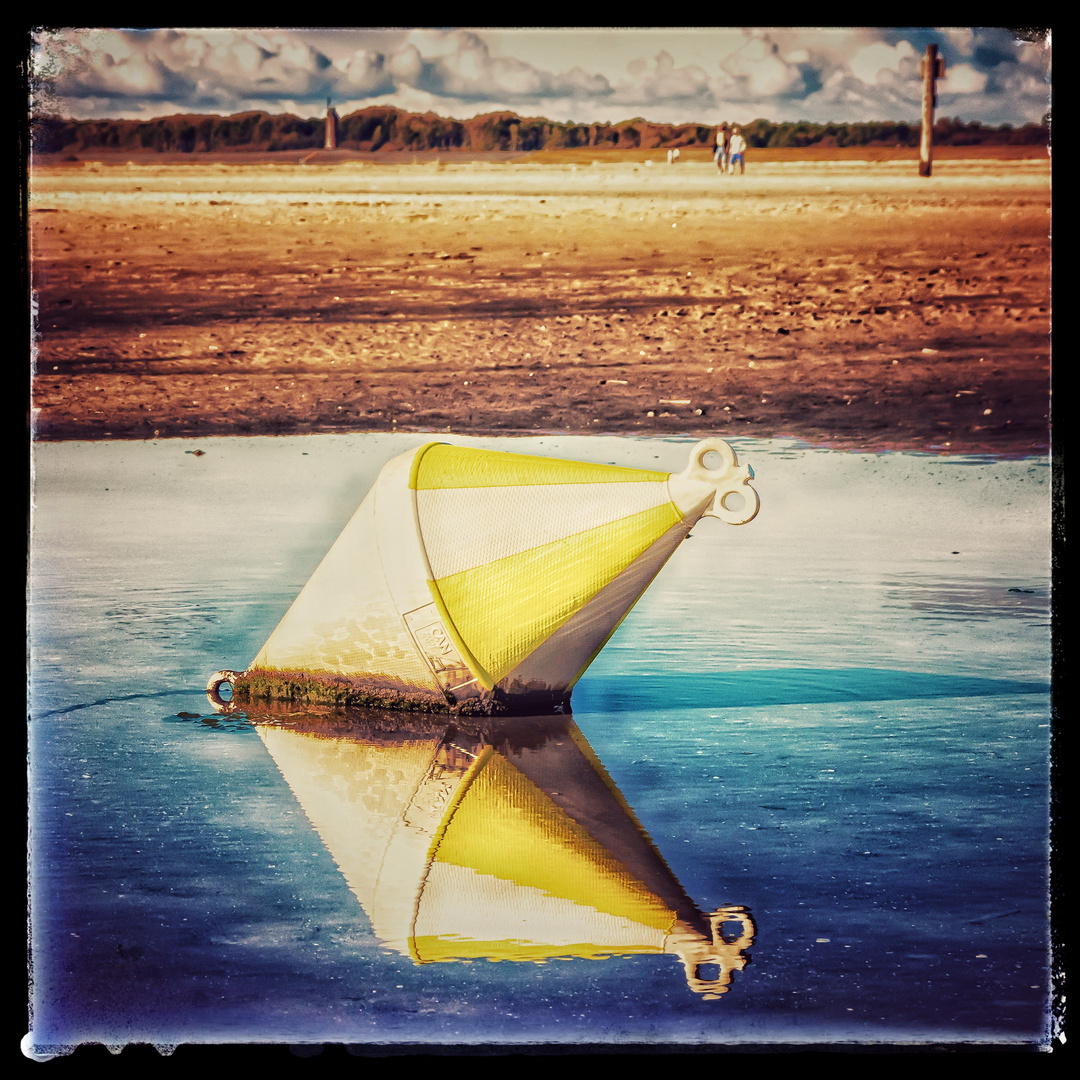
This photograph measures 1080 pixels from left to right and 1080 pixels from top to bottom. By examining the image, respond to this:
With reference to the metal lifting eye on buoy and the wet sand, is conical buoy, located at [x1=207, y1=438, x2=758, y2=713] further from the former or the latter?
the wet sand

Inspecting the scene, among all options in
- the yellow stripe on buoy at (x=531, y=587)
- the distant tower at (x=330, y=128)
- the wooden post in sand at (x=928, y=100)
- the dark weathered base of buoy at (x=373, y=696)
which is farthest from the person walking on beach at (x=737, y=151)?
the dark weathered base of buoy at (x=373, y=696)

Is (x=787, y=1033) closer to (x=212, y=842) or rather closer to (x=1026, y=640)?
(x=212, y=842)

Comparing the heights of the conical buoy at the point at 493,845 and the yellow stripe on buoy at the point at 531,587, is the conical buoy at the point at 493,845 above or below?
below

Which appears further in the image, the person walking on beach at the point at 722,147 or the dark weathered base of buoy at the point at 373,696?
the person walking on beach at the point at 722,147

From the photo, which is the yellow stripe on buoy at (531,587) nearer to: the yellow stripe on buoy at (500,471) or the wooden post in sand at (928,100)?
the yellow stripe on buoy at (500,471)

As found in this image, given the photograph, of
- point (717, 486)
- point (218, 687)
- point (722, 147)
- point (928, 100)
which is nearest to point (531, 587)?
point (717, 486)

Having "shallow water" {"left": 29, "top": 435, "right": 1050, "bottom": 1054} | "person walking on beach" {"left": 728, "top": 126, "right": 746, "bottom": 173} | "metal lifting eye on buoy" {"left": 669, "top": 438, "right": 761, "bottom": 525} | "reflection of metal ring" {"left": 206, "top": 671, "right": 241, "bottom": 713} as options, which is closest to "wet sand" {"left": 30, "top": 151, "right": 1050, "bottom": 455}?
"person walking on beach" {"left": 728, "top": 126, "right": 746, "bottom": 173}
